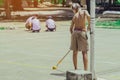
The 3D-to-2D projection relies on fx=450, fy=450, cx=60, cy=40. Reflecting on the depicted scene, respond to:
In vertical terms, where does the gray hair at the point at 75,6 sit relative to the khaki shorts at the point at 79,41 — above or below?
above

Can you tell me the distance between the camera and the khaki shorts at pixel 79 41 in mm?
11438

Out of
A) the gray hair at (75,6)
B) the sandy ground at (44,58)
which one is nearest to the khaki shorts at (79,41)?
the gray hair at (75,6)

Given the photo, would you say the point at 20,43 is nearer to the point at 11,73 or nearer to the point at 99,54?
→ the point at 99,54

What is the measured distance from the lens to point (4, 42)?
2147cm

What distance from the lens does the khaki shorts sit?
11.4 metres

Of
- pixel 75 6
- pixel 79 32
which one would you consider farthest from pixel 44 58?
pixel 75 6

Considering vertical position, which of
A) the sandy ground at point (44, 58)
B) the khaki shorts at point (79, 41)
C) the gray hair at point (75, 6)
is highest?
the gray hair at point (75, 6)

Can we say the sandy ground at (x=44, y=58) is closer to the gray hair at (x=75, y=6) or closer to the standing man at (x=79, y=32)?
the standing man at (x=79, y=32)

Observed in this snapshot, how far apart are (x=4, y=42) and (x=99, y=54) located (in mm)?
6575

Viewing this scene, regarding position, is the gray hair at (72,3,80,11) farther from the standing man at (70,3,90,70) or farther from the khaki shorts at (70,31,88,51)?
the khaki shorts at (70,31,88,51)

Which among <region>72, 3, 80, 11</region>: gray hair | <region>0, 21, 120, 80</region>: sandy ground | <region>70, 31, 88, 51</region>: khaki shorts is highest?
<region>72, 3, 80, 11</region>: gray hair

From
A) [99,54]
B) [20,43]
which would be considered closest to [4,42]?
[20,43]

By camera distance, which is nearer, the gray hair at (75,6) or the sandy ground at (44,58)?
the gray hair at (75,6)

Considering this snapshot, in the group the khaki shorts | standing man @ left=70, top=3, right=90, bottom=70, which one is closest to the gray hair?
standing man @ left=70, top=3, right=90, bottom=70
